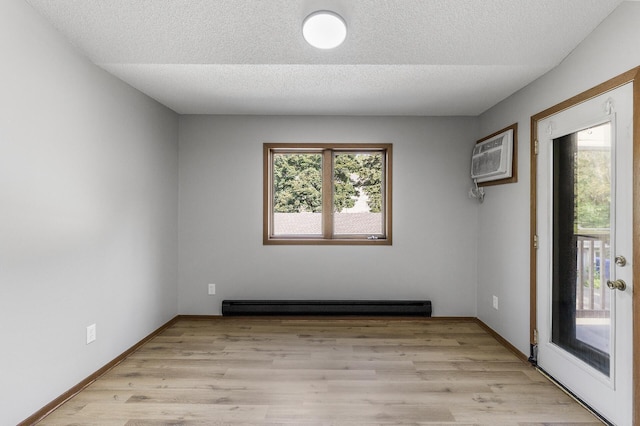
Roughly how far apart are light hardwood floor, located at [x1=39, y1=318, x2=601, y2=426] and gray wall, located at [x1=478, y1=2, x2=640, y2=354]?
0.38 metres

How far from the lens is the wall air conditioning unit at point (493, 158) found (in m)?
3.06

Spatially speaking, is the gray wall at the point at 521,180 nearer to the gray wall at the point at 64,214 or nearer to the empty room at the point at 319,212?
the empty room at the point at 319,212

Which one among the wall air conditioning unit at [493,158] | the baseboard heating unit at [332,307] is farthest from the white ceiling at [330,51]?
the baseboard heating unit at [332,307]

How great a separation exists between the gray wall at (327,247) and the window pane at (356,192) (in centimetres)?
22

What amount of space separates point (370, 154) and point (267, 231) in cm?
150

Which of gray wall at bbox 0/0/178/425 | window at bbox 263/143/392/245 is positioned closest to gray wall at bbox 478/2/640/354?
window at bbox 263/143/392/245

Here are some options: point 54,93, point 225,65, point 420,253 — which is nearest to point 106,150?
point 54,93

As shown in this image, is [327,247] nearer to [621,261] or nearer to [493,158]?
[493,158]

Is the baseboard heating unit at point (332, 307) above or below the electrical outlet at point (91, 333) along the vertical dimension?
below

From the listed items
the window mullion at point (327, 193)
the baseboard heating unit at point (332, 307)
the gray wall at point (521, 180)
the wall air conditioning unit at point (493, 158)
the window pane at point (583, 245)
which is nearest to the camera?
the gray wall at point (521, 180)

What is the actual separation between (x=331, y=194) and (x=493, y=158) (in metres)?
1.71

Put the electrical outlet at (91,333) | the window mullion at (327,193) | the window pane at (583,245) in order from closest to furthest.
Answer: the window pane at (583,245) → the electrical outlet at (91,333) → the window mullion at (327,193)

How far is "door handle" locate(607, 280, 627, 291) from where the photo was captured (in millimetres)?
1881

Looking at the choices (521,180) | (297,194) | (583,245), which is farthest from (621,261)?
(297,194)
